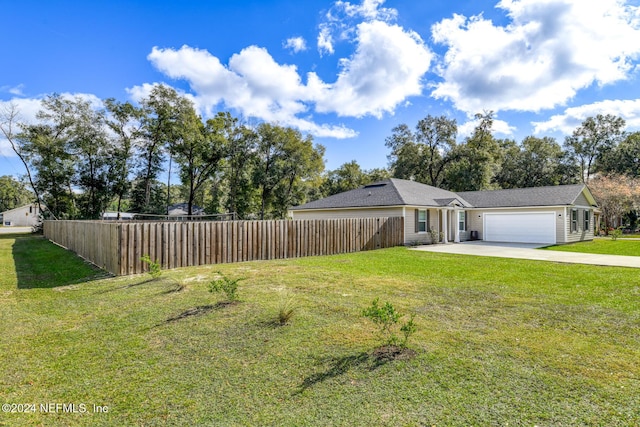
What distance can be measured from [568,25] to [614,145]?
110 ft

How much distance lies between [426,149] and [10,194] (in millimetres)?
84243

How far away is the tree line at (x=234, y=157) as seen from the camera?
28366mm

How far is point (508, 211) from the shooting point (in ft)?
60.8

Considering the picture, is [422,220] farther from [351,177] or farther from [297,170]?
[351,177]

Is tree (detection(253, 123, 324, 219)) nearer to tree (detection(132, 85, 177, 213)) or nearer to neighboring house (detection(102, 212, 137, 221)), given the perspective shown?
tree (detection(132, 85, 177, 213))

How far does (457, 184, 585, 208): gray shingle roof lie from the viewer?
17297 mm

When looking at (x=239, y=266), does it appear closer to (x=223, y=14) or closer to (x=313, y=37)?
(x=223, y=14)

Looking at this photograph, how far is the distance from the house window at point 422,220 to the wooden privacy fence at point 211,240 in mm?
2938

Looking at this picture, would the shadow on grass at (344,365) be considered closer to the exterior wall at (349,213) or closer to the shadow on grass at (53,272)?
the shadow on grass at (53,272)

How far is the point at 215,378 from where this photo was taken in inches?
120

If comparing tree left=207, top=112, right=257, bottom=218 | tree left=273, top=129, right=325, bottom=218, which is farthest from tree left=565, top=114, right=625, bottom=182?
tree left=207, top=112, right=257, bottom=218

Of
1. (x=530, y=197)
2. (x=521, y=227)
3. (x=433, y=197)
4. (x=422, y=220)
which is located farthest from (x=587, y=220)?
Answer: (x=422, y=220)

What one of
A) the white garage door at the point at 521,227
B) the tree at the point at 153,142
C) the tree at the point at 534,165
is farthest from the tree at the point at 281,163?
the tree at the point at 534,165

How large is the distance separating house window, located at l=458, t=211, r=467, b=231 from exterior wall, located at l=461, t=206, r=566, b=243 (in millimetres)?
568
